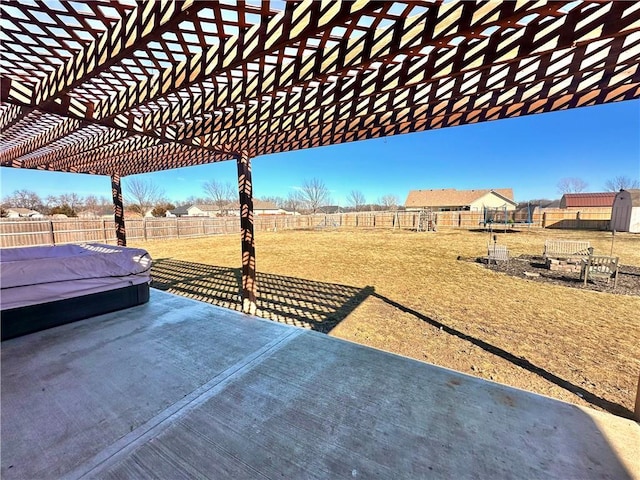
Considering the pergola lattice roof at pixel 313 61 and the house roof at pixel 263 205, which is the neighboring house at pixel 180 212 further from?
the pergola lattice roof at pixel 313 61

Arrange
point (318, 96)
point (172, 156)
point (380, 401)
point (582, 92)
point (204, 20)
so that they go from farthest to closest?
point (172, 156) < point (318, 96) < point (582, 92) < point (380, 401) < point (204, 20)

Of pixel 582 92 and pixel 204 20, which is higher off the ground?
pixel 204 20

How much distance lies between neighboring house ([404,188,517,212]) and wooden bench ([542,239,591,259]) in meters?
23.0

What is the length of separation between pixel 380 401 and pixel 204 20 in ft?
8.70

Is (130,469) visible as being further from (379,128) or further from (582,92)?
(582,92)

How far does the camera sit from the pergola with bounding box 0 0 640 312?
135 centimetres

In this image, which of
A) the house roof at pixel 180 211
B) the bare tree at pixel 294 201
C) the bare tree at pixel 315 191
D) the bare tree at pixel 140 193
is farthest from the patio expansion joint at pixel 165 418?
the house roof at pixel 180 211

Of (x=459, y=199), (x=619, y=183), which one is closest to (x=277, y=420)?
(x=459, y=199)

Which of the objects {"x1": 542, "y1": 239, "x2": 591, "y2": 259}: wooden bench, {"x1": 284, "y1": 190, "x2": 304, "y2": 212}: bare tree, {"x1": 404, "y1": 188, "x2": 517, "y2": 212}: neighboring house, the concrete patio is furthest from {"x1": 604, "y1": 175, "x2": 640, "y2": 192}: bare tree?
the concrete patio

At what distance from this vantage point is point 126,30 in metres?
1.61

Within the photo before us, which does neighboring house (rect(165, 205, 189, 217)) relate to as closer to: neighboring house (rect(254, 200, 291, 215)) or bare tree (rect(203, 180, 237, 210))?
bare tree (rect(203, 180, 237, 210))

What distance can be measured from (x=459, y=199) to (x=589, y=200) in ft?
36.9

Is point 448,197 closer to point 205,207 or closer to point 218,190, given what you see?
point 218,190

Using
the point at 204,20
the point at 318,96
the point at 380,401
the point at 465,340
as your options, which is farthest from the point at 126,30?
the point at 465,340
